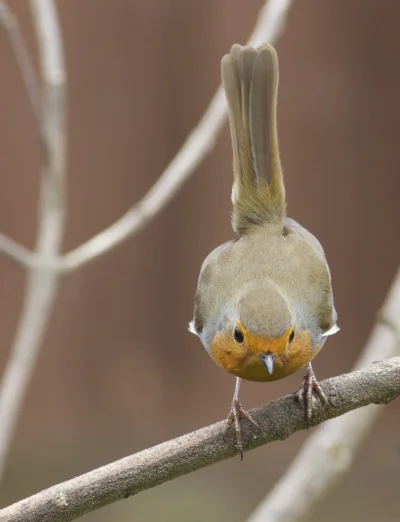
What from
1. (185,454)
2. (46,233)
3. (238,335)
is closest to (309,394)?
(238,335)

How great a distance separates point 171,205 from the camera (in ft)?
13.0

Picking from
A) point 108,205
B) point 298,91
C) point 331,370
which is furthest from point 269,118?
point 331,370

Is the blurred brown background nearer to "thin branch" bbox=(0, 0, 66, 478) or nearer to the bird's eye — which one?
"thin branch" bbox=(0, 0, 66, 478)

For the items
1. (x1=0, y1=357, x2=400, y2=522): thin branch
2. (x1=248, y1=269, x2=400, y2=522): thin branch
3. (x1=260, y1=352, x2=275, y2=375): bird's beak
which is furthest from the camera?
(x1=248, y1=269, x2=400, y2=522): thin branch

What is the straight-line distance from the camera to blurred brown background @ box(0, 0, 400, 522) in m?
3.72

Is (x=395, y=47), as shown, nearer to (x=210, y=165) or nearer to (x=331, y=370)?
(x=210, y=165)

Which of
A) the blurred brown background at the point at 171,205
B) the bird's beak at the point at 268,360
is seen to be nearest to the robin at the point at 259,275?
the bird's beak at the point at 268,360

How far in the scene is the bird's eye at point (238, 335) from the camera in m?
2.27

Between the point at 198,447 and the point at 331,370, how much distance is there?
208cm

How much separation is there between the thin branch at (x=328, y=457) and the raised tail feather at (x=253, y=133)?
48 cm

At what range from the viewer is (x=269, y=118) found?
277 cm

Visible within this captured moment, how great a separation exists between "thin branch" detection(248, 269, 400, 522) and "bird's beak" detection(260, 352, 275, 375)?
18.0 inches

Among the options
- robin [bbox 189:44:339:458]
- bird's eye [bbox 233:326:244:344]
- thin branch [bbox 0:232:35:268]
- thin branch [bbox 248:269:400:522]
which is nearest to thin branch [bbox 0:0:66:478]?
thin branch [bbox 0:232:35:268]

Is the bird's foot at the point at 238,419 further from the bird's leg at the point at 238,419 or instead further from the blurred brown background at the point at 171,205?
the blurred brown background at the point at 171,205
